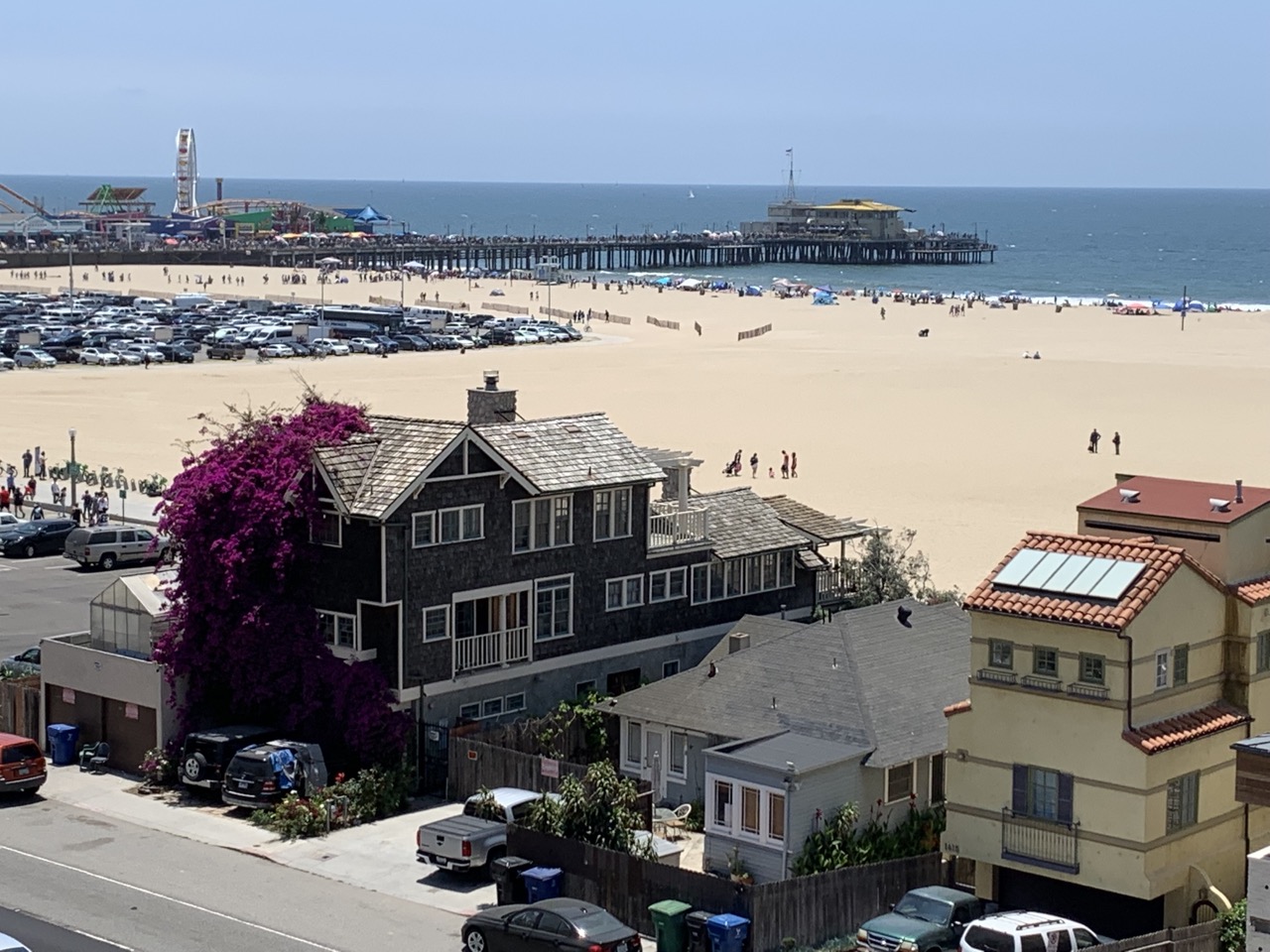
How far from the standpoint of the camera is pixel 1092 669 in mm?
20422

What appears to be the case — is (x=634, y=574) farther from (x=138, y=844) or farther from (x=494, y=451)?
(x=138, y=844)

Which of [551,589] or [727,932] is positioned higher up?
[551,589]

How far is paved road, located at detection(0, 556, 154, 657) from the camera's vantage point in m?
35.9

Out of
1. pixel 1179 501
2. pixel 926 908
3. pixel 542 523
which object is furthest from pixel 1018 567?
pixel 542 523

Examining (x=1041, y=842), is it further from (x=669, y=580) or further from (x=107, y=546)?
(x=107, y=546)

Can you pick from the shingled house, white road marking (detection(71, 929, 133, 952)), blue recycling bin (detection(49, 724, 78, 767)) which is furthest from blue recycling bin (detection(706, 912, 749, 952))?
blue recycling bin (detection(49, 724, 78, 767))

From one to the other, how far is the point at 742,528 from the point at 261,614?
8863mm

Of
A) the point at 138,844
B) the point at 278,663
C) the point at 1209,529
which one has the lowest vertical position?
the point at 138,844

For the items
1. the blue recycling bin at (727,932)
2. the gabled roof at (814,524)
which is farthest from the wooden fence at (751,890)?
the gabled roof at (814,524)

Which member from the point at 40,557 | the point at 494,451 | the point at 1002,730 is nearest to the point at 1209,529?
the point at 1002,730

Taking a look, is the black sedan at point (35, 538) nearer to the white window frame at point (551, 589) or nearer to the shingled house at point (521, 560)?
the shingled house at point (521, 560)

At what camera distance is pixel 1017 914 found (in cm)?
1977

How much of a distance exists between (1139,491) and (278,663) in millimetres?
11570

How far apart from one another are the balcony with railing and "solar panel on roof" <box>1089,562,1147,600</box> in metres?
2.41
